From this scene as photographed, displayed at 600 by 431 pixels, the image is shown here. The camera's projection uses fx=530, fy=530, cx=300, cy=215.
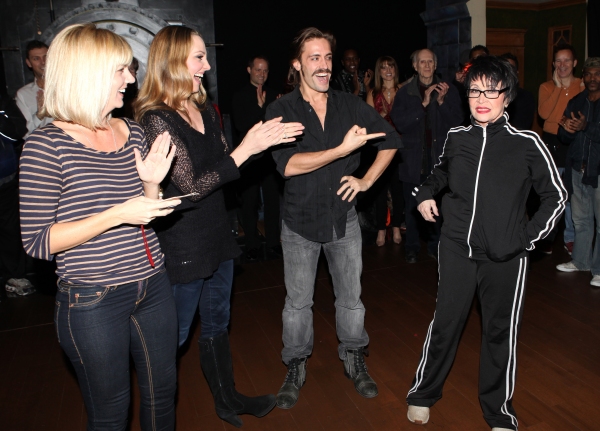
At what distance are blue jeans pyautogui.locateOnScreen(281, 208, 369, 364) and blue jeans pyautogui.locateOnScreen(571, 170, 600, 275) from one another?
260 centimetres

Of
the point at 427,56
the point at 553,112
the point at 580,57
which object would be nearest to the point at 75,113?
the point at 427,56

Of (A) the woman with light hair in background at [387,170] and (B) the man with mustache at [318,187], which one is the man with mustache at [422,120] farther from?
(B) the man with mustache at [318,187]

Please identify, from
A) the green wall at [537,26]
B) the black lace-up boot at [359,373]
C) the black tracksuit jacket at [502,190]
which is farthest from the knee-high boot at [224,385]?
the green wall at [537,26]

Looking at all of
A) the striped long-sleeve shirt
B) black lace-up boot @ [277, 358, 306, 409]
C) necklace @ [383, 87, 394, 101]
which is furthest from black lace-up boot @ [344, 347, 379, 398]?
necklace @ [383, 87, 394, 101]

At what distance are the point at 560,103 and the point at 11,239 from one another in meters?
5.20

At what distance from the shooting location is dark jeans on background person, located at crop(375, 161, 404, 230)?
18.2ft

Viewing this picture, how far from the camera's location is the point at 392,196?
5547 millimetres

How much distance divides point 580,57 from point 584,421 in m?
9.15

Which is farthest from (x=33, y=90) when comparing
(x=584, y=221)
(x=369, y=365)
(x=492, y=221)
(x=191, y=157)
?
(x=584, y=221)

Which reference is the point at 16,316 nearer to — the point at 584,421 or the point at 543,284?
the point at 584,421

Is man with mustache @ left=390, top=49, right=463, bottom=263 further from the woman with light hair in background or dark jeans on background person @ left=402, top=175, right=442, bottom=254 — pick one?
the woman with light hair in background

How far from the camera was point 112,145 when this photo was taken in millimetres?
1812

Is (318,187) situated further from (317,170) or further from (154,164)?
(154,164)

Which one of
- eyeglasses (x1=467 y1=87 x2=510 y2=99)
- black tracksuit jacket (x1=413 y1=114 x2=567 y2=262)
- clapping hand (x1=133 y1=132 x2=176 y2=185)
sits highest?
eyeglasses (x1=467 y1=87 x2=510 y2=99)
